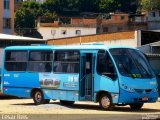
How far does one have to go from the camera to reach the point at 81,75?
24.2 meters

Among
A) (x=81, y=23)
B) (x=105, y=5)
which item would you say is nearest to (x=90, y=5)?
(x=105, y=5)

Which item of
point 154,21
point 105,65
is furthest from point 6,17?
point 105,65

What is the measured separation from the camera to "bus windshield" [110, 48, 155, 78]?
22891 mm

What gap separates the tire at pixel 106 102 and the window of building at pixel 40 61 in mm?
3477

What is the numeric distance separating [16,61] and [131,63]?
6.84m

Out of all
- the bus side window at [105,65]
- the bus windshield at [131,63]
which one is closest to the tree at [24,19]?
the bus side window at [105,65]

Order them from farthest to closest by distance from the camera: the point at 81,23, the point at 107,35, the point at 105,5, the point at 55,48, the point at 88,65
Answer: the point at 105,5 → the point at 81,23 → the point at 107,35 → the point at 55,48 → the point at 88,65

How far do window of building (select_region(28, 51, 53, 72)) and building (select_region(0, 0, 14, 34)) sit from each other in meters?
57.6

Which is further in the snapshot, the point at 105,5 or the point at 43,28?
the point at 105,5

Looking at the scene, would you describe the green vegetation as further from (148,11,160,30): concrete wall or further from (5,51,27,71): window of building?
(5,51,27,71): window of building

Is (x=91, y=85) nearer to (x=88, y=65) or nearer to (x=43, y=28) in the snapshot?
(x=88, y=65)

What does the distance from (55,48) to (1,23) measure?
194ft

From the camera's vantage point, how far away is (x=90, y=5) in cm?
12825

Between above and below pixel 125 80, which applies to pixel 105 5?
above
